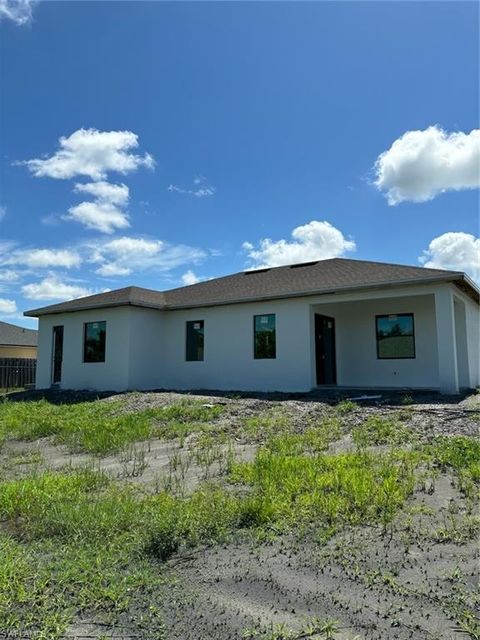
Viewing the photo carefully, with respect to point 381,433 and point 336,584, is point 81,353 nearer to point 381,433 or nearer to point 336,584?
point 381,433

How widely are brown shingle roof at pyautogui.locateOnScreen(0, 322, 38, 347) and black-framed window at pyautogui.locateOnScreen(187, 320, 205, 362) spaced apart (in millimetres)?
19886

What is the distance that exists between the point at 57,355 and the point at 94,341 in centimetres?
256

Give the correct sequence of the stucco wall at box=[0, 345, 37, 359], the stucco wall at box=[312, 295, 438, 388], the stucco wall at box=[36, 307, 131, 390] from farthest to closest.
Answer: the stucco wall at box=[0, 345, 37, 359] < the stucco wall at box=[36, 307, 131, 390] < the stucco wall at box=[312, 295, 438, 388]

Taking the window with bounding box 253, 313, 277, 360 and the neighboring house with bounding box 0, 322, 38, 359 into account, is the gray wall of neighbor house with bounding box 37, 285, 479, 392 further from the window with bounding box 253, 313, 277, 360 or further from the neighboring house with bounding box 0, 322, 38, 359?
the neighboring house with bounding box 0, 322, 38, 359

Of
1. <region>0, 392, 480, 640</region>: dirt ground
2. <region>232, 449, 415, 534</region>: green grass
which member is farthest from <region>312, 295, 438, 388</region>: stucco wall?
<region>0, 392, 480, 640</region>: dirt ground

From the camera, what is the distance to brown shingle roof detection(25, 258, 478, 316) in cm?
1271

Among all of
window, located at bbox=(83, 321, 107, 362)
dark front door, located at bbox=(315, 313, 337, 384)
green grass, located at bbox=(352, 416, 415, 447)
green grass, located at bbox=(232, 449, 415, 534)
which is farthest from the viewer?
window, located at bbox=(83, 321, 107, 362)

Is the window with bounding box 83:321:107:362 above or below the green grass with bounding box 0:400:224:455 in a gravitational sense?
above

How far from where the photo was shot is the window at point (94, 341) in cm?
1669

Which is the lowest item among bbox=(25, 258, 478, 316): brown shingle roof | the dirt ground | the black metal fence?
the dirt ground

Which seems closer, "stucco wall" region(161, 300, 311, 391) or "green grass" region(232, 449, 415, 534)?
"green grass" region(232, 449, 415, 534)

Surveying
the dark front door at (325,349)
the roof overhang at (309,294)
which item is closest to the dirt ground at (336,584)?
the roof overhang at (309,294)

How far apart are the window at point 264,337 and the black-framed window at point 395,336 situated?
3617 millimetres

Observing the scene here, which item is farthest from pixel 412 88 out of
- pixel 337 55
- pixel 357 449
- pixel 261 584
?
pixel 261 584
